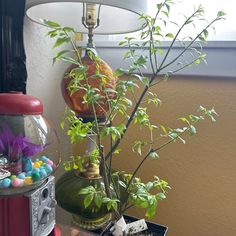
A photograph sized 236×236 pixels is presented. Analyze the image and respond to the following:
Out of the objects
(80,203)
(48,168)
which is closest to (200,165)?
(80,203)

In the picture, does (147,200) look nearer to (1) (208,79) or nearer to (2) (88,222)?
(2) (88,222)

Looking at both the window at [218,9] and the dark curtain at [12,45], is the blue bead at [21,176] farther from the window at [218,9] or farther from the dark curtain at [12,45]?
Result: the window at [218,9]

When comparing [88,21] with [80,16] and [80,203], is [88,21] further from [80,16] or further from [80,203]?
[80,203]

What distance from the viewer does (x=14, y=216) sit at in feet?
1.49

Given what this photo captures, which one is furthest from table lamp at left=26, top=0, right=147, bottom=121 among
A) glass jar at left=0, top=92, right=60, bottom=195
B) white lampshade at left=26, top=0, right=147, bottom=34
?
glass jar at left=0, top=92, right=60, bottom=195

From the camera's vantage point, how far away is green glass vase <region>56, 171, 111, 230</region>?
0.67 metres

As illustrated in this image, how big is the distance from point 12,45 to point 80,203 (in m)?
0.44

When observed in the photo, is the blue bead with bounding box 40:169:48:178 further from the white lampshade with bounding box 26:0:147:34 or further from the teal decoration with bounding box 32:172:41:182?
the white lampshade with bounding box 26:0:147:34

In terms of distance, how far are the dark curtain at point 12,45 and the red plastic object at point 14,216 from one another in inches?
12.6

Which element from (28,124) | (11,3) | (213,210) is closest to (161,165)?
(213,210)

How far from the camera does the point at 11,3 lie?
0.65 m

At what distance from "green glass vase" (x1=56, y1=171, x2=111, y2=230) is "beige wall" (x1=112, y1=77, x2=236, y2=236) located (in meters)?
0.25

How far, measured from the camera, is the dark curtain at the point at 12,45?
0.65 metres

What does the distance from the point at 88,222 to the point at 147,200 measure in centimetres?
28
